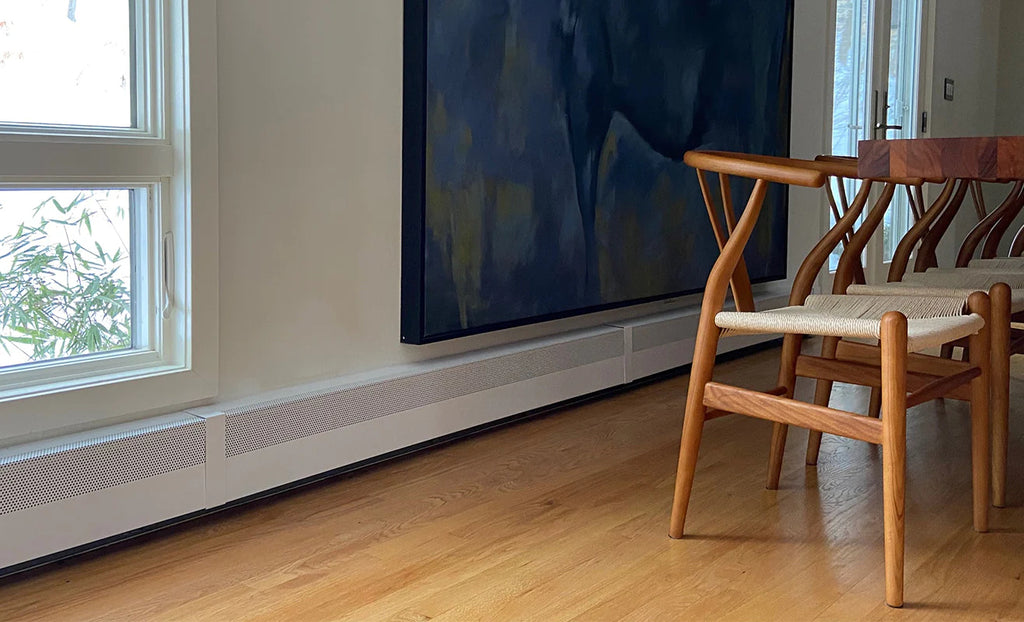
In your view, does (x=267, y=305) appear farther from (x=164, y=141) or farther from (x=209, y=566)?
(x=209, y=566)

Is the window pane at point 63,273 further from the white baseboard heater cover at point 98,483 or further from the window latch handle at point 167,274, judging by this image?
the white baseboard heater cover at point 98,483

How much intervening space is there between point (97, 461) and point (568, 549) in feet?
3.10

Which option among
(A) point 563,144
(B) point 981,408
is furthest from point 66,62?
(B) point 981,408

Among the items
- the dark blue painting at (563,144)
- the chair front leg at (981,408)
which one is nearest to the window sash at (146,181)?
the dark blue painting at (563,144)

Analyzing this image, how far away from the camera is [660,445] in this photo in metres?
2.93

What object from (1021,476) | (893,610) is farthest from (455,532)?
(1021,476)

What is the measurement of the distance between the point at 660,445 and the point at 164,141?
1.56 meters

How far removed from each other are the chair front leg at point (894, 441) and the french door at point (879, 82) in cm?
337

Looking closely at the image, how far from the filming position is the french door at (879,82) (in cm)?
514

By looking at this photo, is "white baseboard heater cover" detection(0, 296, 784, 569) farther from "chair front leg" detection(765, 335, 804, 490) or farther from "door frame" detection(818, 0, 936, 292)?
"door frame" detection(818, 0, 936, 292)

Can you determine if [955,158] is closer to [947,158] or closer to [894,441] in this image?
[947,158]

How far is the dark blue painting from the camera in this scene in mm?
2760

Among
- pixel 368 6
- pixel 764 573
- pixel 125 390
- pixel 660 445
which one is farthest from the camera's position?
pixel 660 445

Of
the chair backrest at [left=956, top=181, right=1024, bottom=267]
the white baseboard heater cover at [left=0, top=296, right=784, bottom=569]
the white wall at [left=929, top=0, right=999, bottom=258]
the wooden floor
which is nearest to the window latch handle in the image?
the white baseboard heater cover at [left=0, top=296, right=784, bottom=569]
